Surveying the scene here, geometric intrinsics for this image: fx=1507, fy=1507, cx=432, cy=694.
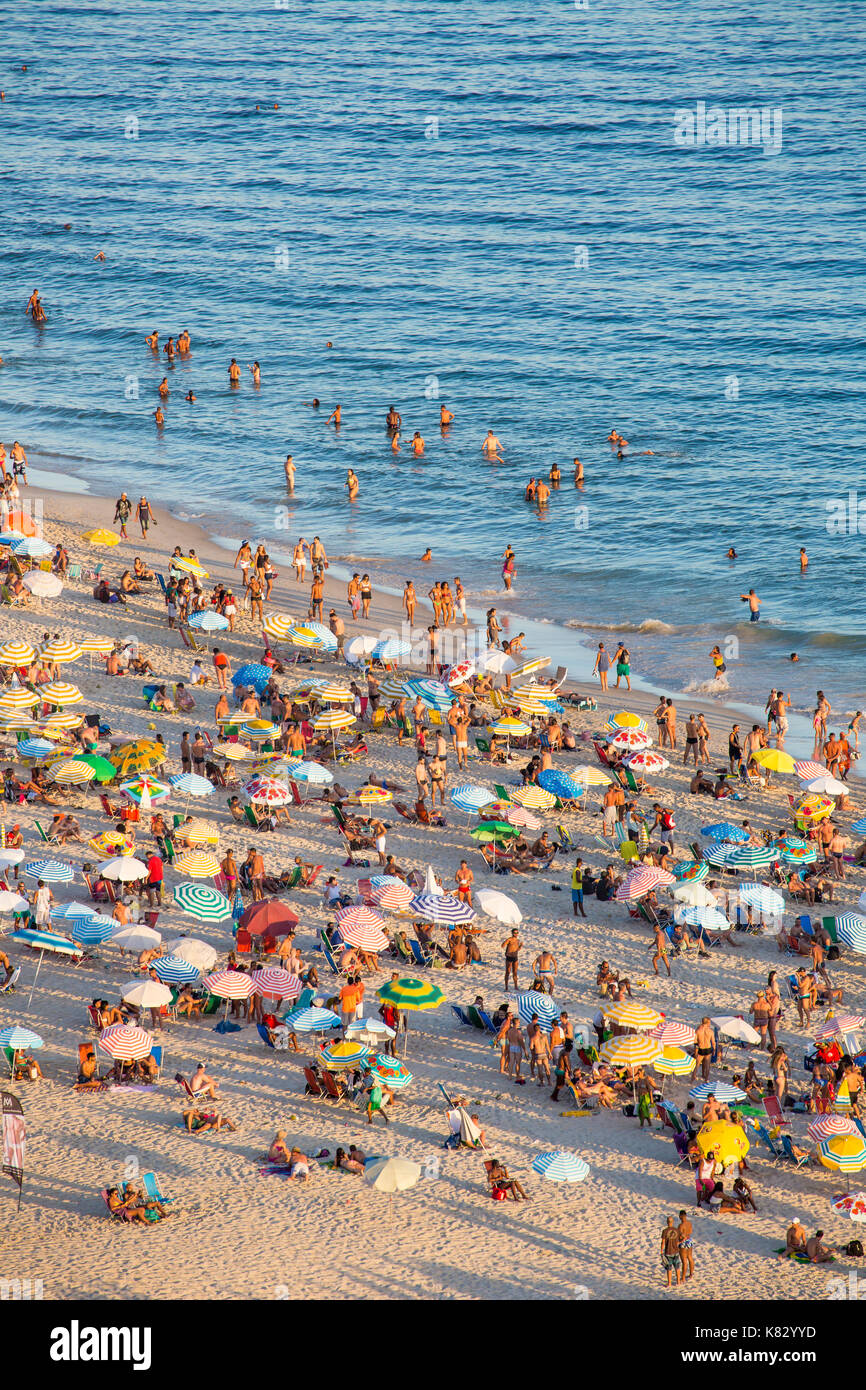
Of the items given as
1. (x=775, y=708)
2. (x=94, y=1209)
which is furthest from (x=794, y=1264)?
(x=775, y=708)

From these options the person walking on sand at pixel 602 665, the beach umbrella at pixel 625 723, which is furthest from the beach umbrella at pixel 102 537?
the beach umbrella at pixel 625 723

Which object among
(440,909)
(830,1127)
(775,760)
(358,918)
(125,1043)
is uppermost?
(775,760)

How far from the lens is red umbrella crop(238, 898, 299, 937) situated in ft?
76.5

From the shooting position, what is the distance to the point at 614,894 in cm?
2566

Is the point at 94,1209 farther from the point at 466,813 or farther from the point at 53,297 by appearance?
the point at 53,297

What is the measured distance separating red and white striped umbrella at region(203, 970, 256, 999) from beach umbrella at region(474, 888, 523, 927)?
4.27m

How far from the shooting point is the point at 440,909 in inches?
936

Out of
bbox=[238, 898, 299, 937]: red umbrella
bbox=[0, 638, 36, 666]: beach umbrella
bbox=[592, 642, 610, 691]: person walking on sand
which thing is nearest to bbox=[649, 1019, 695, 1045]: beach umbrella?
bbox=[238, 898, 299, 937]: red umbrella

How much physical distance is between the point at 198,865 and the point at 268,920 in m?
2.09

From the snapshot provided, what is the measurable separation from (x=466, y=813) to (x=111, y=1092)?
33.4ft

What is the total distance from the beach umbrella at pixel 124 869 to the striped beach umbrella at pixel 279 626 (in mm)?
10262

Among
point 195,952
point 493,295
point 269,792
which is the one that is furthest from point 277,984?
point 493,295

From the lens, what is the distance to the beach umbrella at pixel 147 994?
2088 centimetres

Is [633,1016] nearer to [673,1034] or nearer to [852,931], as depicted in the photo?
[673,1034]
